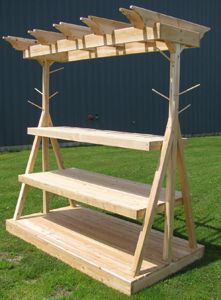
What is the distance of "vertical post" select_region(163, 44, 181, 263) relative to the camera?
12.0ft

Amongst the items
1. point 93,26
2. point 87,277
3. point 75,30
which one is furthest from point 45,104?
point 87,277

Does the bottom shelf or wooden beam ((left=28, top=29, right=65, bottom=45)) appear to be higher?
wooden beam ((left=28, top=29, right=65, bottom=45))

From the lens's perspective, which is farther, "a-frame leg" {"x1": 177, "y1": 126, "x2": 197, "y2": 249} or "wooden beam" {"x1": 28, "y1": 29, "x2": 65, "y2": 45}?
"wooden beam" {"x1": 28, "y1": 29, "x2": 65, "y2": 45}

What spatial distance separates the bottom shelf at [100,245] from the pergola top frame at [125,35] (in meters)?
1.97

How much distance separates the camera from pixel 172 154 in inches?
150

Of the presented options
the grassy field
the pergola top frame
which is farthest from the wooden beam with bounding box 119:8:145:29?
the grassy field

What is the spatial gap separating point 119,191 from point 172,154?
741mm

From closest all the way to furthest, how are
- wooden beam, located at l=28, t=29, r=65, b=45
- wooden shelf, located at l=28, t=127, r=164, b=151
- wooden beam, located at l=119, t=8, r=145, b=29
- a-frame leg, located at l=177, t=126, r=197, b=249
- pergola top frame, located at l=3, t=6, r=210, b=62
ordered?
1. wooden beam, located at l=119, t=8, r=145, b=29
2. pergola top frame, located at l=3, t=6, r=210, b=62
3. wooden shelf, located at l=28, t=127, r=164, b=151
4. a-frame leg, located at l=177, t=126, r=197, b=249
5. wooden beam, located at l=28, t=29, r=65, b=45

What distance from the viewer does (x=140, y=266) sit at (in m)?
3.65

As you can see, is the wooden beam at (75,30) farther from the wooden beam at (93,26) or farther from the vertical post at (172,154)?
the vertical post at (172,154)

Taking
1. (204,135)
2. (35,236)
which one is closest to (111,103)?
(204,135)

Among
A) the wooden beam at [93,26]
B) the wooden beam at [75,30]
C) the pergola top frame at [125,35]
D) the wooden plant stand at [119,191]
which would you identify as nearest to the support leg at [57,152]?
the wooden plant stand at [119,191]

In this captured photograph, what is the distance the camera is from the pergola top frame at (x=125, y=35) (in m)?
3.35

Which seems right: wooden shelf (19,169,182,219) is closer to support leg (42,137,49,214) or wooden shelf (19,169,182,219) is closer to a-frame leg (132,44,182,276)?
a-frame leg (132,44,182,276)
